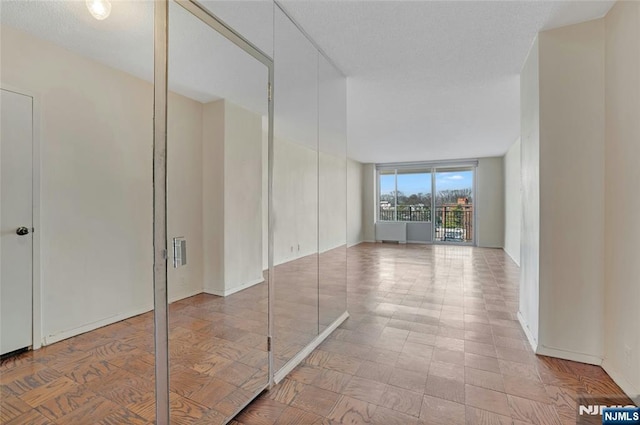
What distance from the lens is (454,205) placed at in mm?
8805

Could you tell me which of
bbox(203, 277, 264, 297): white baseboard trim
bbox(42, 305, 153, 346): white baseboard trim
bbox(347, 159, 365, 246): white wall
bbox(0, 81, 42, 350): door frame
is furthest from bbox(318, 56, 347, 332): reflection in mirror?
bbox(347, 159, 365, 246): white wall

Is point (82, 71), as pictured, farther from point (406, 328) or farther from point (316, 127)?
point (406, 328)

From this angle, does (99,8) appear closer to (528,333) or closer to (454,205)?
(528,333)

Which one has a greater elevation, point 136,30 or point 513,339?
point 136,30

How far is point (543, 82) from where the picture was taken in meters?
2.22

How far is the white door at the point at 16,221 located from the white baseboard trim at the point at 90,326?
0.14 metres

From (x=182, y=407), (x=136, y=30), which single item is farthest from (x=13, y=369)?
(x=136, y=30)

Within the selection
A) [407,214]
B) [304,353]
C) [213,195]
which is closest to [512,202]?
[407,214]

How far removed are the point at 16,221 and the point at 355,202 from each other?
301 inches

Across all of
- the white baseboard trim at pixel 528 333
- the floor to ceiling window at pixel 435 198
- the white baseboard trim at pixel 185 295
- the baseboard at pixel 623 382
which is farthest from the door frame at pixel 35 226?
the floor to ceiling window at pixel 435 198

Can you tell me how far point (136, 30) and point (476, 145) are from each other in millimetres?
6435

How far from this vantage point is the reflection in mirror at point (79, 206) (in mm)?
2014

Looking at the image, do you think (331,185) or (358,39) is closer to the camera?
(358,39)

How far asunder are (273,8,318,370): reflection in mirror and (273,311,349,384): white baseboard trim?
0.03m
